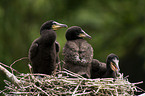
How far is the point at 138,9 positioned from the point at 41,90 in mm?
4163

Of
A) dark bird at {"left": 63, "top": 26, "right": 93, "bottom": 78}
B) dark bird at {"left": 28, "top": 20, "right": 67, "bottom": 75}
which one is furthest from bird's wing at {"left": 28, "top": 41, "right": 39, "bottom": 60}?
dark bird at {"left": 63, "top": 26, "right": 93, "bottom": 78}

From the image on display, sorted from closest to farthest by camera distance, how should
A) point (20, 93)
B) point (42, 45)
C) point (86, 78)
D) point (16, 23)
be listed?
1. point (20, 93)
2. point (86, 78)
3. point (42, 45)
4. point (16, 23)

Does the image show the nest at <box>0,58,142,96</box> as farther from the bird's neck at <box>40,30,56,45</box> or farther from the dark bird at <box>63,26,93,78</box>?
the bird's neck at <box>40,30,56,45</box>

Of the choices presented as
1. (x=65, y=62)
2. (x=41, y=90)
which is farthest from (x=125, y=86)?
(x=41, y=90)

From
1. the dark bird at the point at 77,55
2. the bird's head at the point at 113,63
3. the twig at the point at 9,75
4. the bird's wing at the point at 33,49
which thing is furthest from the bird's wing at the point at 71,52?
the twig at the point at 9,75

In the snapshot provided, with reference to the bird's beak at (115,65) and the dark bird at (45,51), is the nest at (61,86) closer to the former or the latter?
the dark bird at (45,51)

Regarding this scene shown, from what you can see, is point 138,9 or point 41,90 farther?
point 138,9

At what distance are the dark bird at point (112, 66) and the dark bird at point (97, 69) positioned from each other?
2.5 inches

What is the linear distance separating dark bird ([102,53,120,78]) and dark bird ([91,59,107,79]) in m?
0.06

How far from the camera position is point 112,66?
3104mm

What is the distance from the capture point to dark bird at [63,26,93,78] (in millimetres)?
2881

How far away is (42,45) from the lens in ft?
9.66

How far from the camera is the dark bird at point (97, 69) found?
3.21m

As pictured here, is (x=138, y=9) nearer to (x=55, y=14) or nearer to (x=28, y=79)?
(x=55, y=14)
